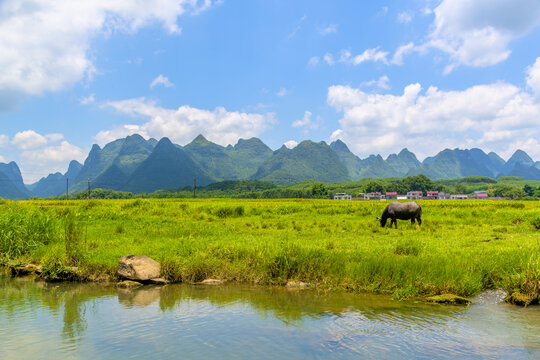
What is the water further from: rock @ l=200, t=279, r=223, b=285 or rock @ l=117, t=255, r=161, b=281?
rock @ l=117, t=255, r=161, b=281

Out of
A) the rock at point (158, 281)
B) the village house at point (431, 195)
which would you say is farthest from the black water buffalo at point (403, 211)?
the village house at point (431, 195)

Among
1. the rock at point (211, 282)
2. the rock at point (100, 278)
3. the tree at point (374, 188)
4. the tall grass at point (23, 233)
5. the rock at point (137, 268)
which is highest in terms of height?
the tall grass at point (23, 233)

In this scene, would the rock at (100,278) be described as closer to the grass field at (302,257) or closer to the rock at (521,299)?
the grass field at (302,257)

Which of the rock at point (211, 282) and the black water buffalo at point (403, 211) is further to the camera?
the black water buffalo at point (403, 211)

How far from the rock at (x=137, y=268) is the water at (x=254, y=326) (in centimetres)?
108

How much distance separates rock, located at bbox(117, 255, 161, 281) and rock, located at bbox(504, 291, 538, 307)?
11.2 meters

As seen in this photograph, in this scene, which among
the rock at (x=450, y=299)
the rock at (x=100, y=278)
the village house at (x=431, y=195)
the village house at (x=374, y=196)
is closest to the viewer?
the rock at (x=450, y=299)

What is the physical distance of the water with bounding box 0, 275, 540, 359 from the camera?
260 inches

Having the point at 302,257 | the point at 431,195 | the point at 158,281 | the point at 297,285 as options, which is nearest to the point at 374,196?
the point at 431,195

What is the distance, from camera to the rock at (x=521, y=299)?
9.39 m

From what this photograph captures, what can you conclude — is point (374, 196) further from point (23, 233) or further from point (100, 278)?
point (100, 278)

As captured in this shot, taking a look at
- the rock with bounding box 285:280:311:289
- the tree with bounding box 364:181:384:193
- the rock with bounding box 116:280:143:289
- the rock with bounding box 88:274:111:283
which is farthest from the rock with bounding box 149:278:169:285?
the tree with bounding box 364:181:384:193

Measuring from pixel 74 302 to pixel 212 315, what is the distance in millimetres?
4511

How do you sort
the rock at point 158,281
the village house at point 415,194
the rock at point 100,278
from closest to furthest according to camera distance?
1. the rock at point 158,281
2. the rock at point 100,278
3. the village house at point 415,194
